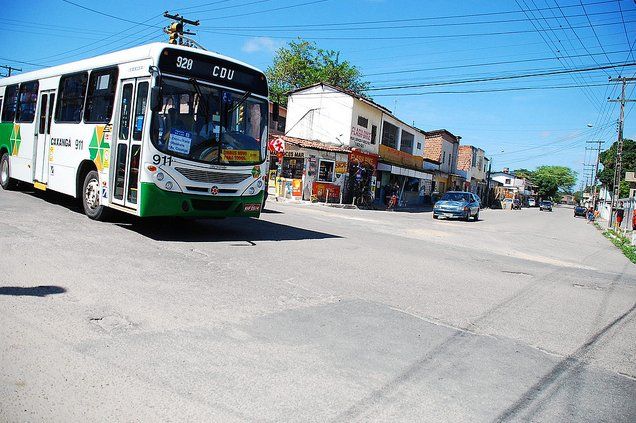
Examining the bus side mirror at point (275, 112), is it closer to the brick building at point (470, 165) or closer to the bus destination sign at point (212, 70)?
the bus destination sign at point (212, 70)

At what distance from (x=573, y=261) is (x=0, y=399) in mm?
13944

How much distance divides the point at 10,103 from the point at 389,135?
2836 centimetres

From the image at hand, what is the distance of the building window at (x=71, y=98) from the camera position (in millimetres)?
10430

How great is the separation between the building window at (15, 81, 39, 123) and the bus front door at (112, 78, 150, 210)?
5.25 meters

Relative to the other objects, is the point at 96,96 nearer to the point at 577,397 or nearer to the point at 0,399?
the point at 0,399

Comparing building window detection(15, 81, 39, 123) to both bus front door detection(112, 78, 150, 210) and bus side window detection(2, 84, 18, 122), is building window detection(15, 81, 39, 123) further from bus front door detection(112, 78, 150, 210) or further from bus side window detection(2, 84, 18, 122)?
bus front door detection(112, 78, 150, 210)

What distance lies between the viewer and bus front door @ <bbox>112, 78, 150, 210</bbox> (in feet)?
27.7

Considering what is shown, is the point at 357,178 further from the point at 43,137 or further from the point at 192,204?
the point at 192,204

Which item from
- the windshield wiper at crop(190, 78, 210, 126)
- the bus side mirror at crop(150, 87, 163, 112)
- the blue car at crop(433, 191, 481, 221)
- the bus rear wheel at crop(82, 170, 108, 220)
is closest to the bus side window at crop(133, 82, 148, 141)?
the bus side mirror at crop(150, 87, 163, 112)

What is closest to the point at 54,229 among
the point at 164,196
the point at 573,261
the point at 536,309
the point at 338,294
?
the point at 164,196

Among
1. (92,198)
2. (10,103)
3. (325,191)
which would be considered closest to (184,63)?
(92,198)

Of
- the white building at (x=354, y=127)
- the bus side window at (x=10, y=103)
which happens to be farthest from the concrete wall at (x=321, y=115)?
the bus side window at (x=10, y=103)

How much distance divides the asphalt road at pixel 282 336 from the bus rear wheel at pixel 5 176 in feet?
19.7

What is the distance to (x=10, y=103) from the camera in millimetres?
14109
